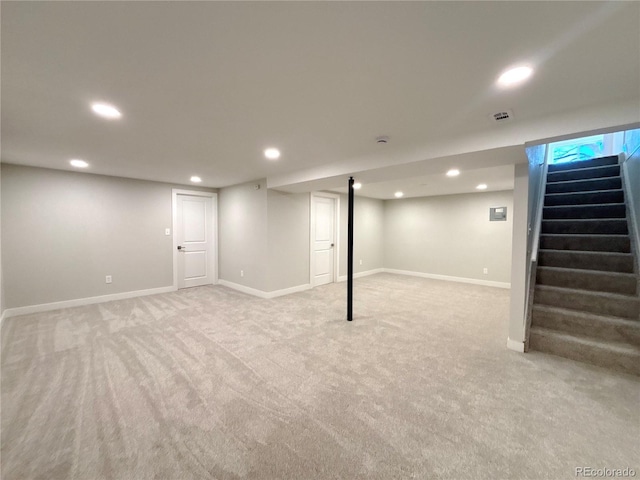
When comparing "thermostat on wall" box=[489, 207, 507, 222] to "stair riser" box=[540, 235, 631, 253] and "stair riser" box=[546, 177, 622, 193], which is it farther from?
"stair riser" box=[540, 235, 631, 253]

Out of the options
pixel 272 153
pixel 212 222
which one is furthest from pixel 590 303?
pixel 212 222

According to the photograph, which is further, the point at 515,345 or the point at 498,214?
the point at 498,214

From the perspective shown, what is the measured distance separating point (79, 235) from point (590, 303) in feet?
24.0

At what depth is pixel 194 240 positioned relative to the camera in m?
5.71

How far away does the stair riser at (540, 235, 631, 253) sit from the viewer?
3107 mm

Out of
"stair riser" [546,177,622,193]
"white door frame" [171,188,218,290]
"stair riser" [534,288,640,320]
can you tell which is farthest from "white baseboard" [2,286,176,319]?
"stair riser" [546,177,622,193]

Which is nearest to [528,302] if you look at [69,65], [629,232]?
[629,232]

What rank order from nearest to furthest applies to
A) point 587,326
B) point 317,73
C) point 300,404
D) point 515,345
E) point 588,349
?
point 317,73 < point 300,404 < point 588,349 < point 587,326 < point 515,345

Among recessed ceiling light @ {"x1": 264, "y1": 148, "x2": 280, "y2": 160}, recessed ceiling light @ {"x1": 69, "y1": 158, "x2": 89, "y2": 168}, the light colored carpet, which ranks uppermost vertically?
recessed ceiling light @ {"x1": 264, "y1": 148, "x2": 280, "y2": 160}

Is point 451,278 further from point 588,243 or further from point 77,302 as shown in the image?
point 77,302

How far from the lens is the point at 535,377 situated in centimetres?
227

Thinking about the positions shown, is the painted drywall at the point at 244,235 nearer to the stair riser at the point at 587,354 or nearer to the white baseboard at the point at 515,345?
the white baseboard at the point at 515,345

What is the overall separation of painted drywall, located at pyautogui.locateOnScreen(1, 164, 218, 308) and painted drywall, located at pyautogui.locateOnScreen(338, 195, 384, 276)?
390 cm

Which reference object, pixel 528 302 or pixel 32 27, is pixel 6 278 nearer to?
pixel 32 27
